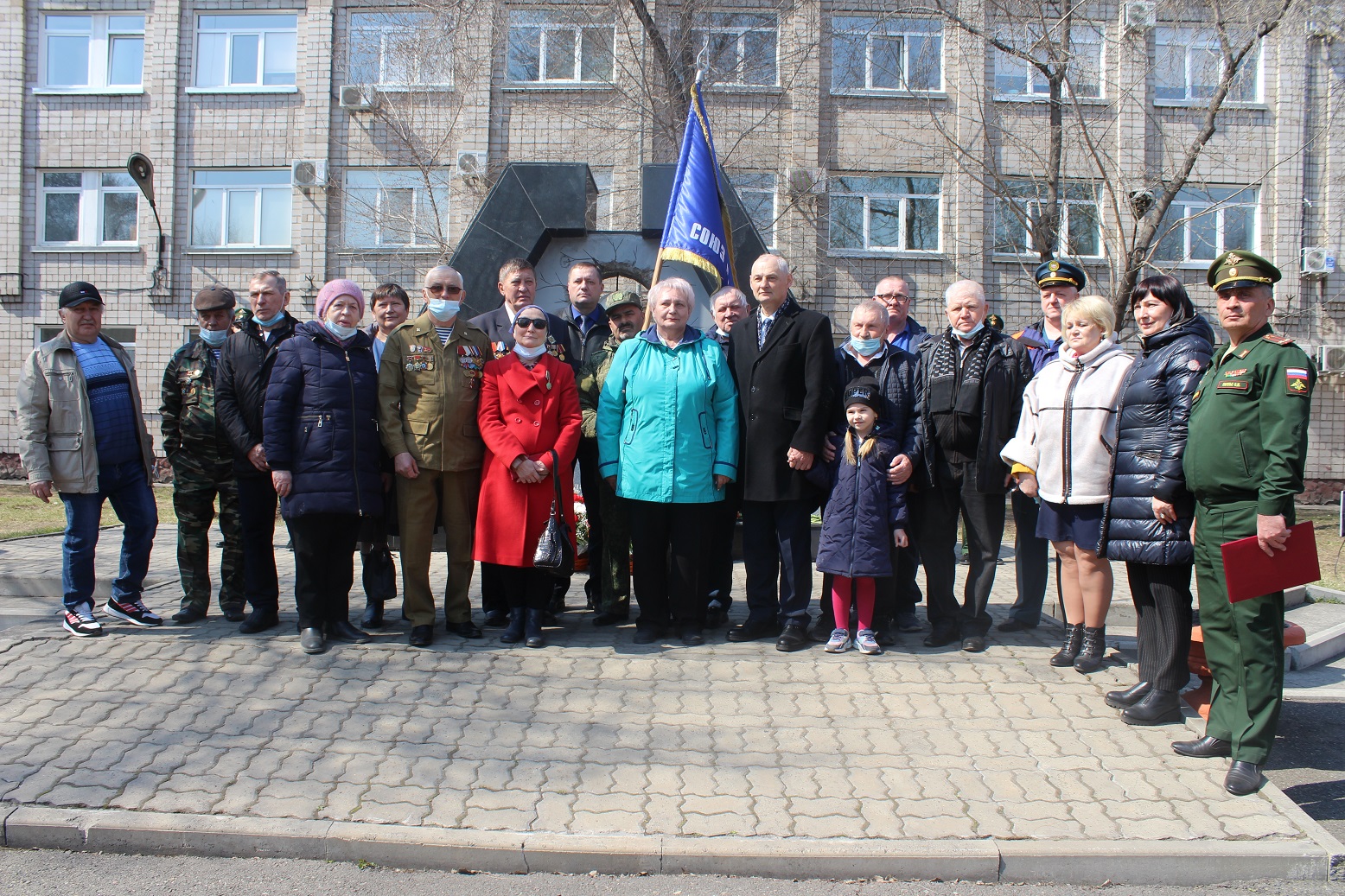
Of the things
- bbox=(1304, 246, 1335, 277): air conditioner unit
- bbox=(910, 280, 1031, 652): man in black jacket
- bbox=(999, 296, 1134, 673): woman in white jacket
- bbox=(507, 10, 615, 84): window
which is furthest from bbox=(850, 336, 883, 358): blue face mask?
bbox=(1304, 246, 1335, 277): air conditioner unit

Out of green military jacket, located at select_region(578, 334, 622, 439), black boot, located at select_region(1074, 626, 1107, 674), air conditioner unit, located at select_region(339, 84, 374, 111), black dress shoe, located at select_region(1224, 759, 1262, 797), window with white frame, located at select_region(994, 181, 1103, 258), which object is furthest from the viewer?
air conditioner unit, located at select_region(339, 84, 374, 111)

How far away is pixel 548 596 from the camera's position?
17.5ft

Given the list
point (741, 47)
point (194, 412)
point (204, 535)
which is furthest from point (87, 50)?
point (204, 535)

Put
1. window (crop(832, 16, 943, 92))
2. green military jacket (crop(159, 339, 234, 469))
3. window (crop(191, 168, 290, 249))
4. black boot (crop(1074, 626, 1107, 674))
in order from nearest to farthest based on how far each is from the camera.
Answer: black boot (crop(1074, 626, 1107, 674)) → green military jacket (crop(159, 339, 234, 469)) → window (crop(832, 16, 943, 92)) → window (crop(191, 168, 290, 249))

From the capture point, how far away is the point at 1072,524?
4797mm

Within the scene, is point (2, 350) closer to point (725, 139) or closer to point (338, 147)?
point (338, 147)

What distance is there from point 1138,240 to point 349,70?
45.7 ft

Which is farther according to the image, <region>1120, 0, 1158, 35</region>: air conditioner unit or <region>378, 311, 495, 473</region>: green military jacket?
<region>1120, 0, 1158, 35</region>: air conditioner unit

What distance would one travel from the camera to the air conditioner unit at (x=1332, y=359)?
16.7 metres

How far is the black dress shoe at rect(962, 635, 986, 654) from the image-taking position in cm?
512

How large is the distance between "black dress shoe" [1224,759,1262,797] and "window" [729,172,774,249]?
47.7 ft

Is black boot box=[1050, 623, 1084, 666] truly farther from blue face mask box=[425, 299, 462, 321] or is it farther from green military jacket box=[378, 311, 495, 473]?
blue face mask box=[425, 299, 462, 321]

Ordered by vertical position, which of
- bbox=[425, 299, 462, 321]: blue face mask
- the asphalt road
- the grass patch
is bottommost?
the asphalt road

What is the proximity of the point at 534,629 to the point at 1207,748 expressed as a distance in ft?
10.4
